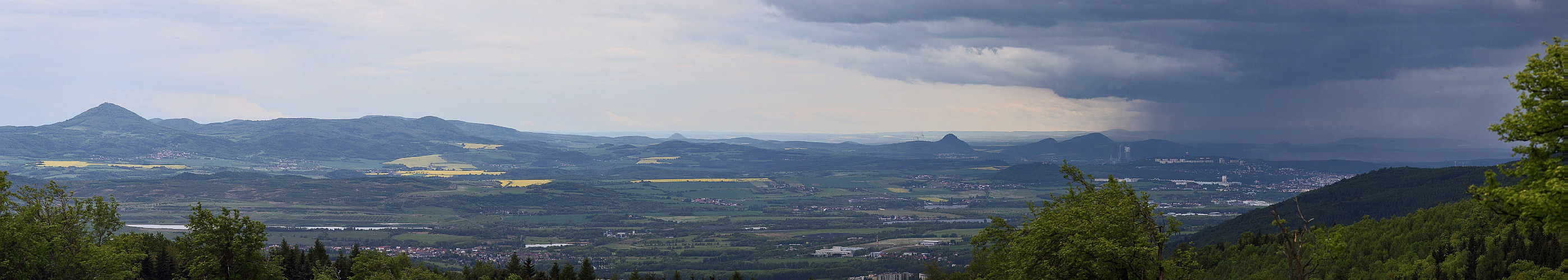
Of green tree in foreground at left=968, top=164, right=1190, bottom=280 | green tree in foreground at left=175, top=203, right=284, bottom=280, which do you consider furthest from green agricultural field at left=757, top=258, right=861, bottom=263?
green tree in foreground at left=968, top=164, right=1190, bottom=280

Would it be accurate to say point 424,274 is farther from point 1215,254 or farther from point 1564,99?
point 1215,254

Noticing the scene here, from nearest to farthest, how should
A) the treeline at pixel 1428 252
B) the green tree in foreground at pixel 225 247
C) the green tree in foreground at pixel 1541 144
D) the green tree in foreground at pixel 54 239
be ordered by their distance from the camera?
the green tree in foreground at pixel 1541 144 < the green tree in foreground at pixel 54 239 < the green tree in foreground at pixel 225 247 < the treeline at pixel 1428 252

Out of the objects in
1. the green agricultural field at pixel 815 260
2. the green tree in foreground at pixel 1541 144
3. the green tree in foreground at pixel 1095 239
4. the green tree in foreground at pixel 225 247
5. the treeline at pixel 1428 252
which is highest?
the green tree in foreground at pixel 1541 144

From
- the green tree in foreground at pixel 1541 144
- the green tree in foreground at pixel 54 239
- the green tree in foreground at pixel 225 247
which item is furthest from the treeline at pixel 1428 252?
the green tree in foreground at pixel 54 239

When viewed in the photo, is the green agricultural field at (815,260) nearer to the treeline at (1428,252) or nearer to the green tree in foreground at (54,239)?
the treeline at (1428,252)

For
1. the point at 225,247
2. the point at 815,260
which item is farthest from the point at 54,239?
the point at 815,260

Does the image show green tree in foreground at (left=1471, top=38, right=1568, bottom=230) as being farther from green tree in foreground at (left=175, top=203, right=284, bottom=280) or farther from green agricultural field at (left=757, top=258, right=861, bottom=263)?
green agricultural field at (left=757, top=258, right=861, bottom=263)

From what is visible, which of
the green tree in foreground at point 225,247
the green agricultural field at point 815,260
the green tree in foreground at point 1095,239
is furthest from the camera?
the green agricultural field at point 815,260

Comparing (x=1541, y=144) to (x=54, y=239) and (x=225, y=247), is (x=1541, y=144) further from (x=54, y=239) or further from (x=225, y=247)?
(x=54, y=239)
